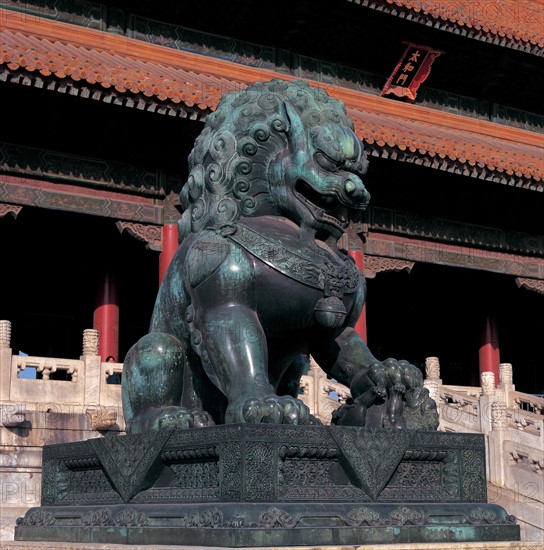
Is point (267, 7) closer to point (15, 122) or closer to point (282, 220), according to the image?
point (15, 122)

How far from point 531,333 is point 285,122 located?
19.2m

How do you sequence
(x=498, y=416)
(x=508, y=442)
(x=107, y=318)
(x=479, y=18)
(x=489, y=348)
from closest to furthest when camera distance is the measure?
1. (x=508, y=442)
2. (x=498, y=416)
3. (x=107, y=318)
4. (x=479, y=18)
5. (x=489, y=348)

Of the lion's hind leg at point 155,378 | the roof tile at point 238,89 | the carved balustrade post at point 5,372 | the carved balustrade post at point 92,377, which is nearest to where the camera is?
the lion's hind leg at point 155,378

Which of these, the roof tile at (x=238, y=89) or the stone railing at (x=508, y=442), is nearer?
the stone railing at (x=508, y=442)

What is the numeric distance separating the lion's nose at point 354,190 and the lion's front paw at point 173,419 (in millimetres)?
1064

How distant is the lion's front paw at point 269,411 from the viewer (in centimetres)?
390

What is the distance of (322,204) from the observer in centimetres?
445

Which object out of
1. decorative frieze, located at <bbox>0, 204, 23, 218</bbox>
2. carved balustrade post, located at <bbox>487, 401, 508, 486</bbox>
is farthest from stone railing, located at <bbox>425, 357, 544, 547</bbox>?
decorative frieze, located at <bbox>0, 204, 23, 218</bbox>

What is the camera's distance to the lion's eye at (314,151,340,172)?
4.43 metres

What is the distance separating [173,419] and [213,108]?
8.65 meters

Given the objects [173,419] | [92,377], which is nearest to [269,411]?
[173,419]

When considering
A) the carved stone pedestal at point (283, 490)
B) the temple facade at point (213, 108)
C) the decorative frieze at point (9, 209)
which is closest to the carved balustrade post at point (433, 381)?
the temple facade at point (213, 108)

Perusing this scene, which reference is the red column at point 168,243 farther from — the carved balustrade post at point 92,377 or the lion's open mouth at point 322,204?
the lion's open mouth at point 322,204

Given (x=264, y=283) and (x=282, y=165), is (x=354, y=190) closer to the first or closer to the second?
(x=282, y=165)
